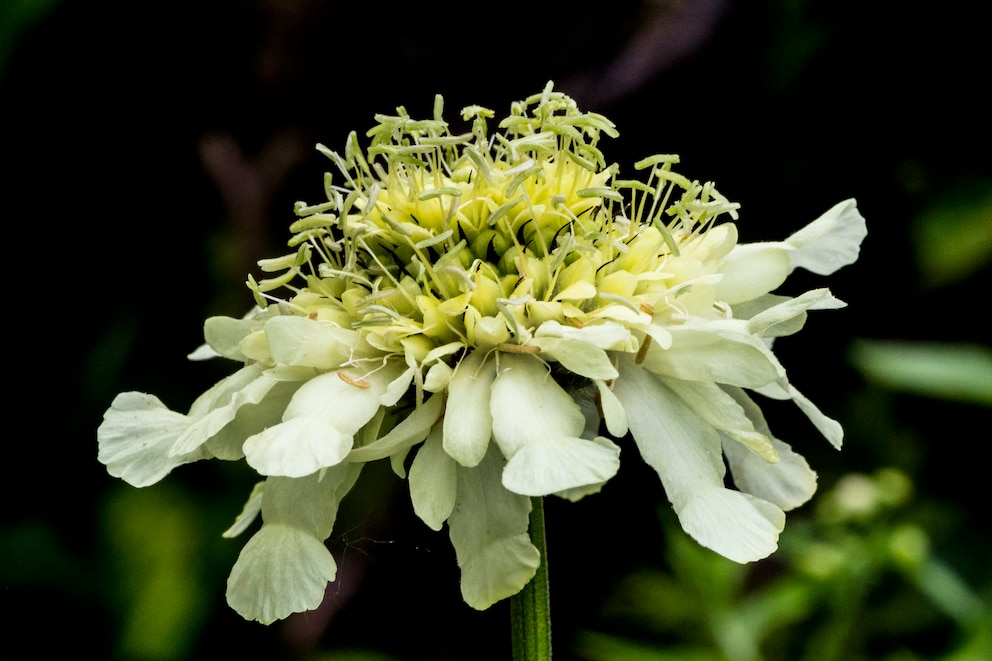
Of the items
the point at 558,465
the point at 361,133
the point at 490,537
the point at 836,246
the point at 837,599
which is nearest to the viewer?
the point at 558,465

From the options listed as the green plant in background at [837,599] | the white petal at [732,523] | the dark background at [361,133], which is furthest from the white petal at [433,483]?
the dark background at [361,133]

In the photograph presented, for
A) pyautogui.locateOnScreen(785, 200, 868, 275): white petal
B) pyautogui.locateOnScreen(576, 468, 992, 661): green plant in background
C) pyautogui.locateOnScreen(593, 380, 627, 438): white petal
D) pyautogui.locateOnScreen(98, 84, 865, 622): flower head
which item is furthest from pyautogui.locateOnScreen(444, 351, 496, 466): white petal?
pyautogui.locateOnScreen(576, 468, 992, 661): green plant in background

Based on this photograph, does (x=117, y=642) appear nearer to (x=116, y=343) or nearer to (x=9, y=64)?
(x=116, y=343)

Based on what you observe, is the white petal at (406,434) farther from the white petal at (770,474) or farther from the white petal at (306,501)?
the white petal at (770,474)

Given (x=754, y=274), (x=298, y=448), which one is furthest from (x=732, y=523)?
(x=298, y=448)

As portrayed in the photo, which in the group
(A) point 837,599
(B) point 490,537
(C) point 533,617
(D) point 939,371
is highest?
(B) point 490,537

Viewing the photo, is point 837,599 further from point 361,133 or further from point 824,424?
point 361,133
